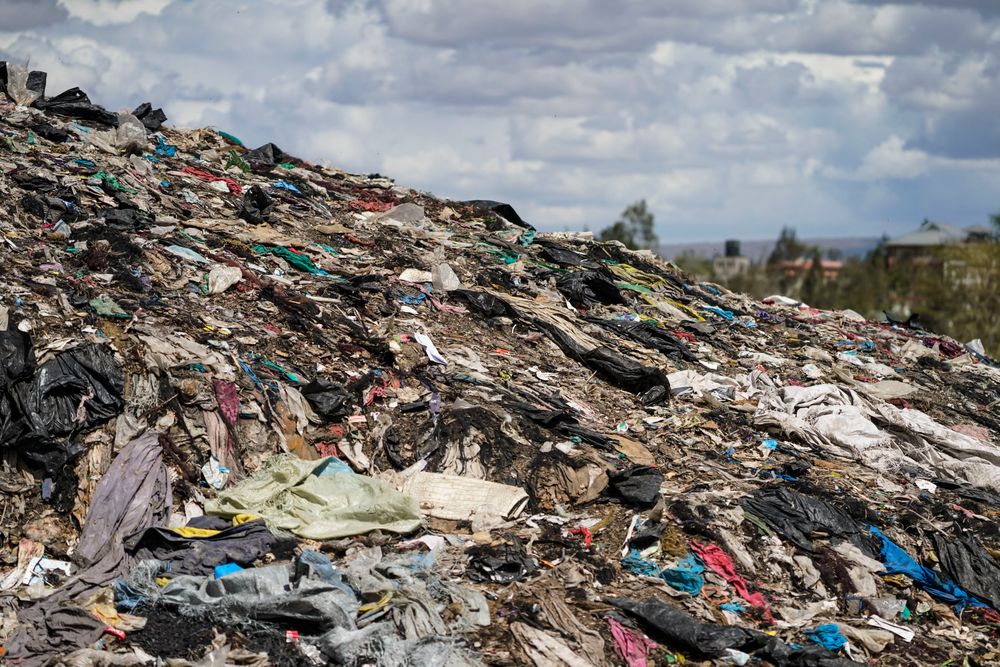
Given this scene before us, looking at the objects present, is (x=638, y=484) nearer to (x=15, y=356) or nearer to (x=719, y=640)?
(x=719, y=640)

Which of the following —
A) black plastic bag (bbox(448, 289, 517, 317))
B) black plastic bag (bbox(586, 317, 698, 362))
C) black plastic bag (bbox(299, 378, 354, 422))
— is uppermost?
black plastic bag (bbox(448, 289, 517, 317))

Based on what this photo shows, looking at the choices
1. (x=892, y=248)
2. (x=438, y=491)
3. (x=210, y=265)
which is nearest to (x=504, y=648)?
(x=438, y=491)

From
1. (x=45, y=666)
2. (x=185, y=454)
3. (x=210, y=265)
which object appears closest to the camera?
(x=45, y=666)

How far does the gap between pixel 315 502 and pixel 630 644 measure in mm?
2194

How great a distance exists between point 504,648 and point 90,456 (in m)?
2.87

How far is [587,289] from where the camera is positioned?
10.6 metres

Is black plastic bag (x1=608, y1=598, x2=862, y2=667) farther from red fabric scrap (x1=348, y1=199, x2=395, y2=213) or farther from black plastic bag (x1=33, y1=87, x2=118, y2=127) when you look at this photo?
black plastic bag (x1=33, y1=87, x2=118, y2=127)

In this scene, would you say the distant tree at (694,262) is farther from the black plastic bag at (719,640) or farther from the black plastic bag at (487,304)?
the black plastic bag at (719,640)

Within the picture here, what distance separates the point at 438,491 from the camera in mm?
6570

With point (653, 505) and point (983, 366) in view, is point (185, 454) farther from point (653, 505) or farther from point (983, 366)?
point (983, 366)

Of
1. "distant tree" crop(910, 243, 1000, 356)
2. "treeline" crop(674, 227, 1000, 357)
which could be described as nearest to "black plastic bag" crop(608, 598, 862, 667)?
"treeline" crop(674, 227, 1000, 357)

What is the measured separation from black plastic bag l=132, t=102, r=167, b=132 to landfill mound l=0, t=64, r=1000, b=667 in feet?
4.52

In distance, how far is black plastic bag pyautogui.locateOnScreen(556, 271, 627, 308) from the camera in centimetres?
1045

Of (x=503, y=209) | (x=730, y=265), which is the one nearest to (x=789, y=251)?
(x=730, y=265)
